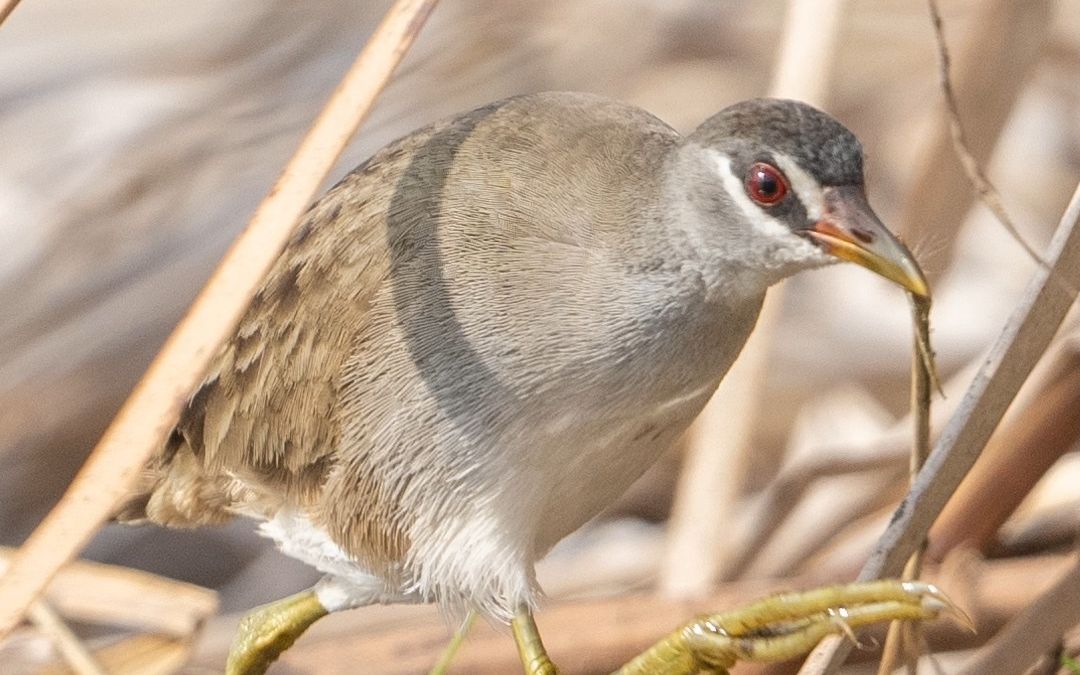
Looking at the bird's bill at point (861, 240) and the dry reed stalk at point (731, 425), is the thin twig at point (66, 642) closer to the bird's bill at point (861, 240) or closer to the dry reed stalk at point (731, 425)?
the dry reed stalk at point (731, 425)

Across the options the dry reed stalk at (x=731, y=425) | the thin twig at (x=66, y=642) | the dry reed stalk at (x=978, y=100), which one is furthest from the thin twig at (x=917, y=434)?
the thin twig at (x=66, y=642)

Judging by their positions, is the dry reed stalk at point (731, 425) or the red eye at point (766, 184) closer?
the red eye at point (766, 184)

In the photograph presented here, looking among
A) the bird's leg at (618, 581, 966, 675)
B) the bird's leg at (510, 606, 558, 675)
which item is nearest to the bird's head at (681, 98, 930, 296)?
the bird's leg at (618, 581, 966, 675)

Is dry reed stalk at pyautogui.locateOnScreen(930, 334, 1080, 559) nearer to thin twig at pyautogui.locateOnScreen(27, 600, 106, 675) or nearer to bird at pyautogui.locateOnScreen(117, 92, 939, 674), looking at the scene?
bird at pyautogui.locateOnScreen(117, 92, 939, 674)

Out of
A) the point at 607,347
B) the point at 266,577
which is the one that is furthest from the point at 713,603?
the point at 266,577

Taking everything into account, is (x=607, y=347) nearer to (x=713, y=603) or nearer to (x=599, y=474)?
(x=599, y=474)

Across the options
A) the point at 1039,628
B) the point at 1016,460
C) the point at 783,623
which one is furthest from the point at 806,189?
the point at 1016,460
